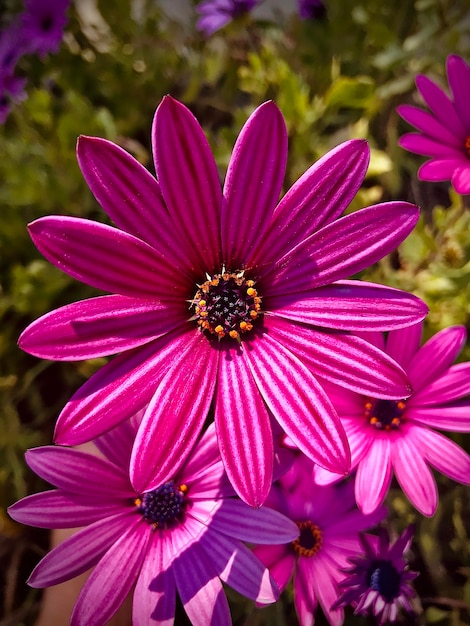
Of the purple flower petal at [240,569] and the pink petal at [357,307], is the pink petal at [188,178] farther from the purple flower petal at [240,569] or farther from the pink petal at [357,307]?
the purple flower petal at [240,569]

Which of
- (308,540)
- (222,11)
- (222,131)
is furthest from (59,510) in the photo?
(222,11)

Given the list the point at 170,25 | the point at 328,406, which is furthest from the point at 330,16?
the point at 328,406

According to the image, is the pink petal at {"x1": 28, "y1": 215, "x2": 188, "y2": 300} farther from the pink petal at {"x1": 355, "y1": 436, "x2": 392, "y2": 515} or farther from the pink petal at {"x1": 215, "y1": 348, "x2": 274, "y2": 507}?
the pink petal at {"x1": 355, "y1": 436, "x2": 392, "y2": 515}

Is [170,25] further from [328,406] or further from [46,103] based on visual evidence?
[328,406]

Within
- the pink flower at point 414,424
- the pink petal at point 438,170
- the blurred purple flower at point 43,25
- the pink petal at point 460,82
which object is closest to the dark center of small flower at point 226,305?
the pink flower at point 414,424

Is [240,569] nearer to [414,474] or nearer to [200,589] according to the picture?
[200,589]

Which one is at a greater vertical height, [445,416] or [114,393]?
[114,393]

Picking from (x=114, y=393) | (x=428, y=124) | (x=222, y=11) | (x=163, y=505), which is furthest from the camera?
(x=222, y=11)
